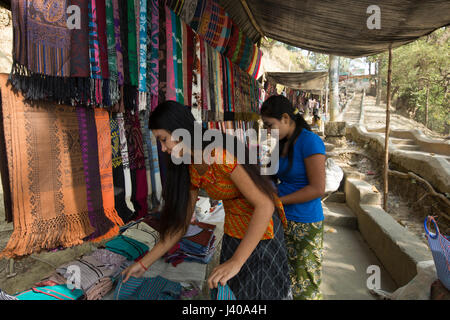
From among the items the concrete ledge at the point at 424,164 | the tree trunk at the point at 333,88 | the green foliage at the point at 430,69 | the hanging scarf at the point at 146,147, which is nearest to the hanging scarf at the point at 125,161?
the hanging scarf at the point at 146,147

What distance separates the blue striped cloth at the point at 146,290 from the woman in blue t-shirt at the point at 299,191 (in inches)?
32.3

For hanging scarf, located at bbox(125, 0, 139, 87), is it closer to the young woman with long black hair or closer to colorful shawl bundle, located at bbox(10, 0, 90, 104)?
colorful shawl bundle, located at bbox(10, 0, 90, 104)

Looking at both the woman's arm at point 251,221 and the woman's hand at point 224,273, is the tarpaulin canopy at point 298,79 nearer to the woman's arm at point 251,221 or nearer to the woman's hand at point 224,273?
the woman's arm at point 251,221

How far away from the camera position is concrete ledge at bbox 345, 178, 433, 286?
2.49 meters

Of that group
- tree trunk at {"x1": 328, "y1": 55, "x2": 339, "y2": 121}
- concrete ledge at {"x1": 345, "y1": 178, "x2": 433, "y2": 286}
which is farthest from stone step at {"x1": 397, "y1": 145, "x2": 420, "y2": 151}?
concrete ledge at {"x1": 345, "y1": 178, "x2": 433, "y2": 286}

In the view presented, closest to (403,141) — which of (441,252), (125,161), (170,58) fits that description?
(441,252)

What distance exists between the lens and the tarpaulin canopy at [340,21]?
7.95 feet

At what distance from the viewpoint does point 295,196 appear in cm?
167

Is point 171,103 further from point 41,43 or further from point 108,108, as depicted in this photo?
point 41,43

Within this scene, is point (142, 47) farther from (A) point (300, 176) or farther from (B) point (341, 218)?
(B) point (341, 218)

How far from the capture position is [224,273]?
1059 millimetres

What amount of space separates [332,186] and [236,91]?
194cm
